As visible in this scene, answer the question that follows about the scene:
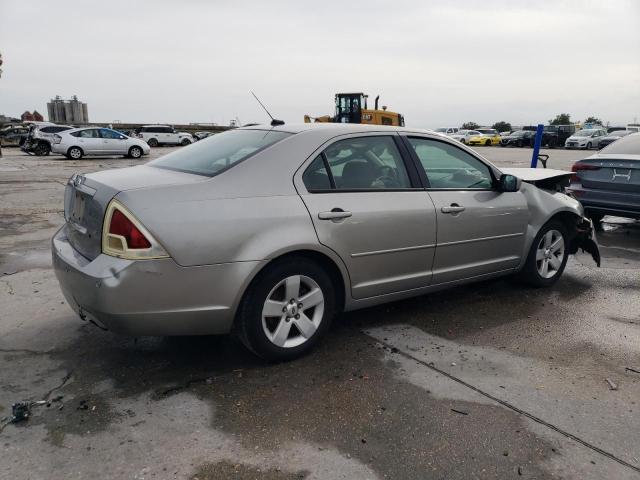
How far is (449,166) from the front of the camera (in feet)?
14.5

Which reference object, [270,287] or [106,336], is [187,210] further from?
[106,336]

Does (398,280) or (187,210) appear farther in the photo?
(398,280)

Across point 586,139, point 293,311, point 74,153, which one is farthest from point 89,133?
point 586,139

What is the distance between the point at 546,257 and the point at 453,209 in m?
1.54

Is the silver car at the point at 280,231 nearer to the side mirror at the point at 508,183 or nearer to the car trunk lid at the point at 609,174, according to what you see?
the side mirror at the point at 508,183

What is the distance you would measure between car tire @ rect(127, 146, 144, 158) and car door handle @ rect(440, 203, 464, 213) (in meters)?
23.1

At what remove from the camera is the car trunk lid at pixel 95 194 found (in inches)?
121

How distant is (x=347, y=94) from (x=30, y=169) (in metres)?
13.7

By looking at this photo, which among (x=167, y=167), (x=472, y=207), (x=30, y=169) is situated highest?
(x=167, y=167)

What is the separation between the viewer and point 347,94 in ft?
81.9

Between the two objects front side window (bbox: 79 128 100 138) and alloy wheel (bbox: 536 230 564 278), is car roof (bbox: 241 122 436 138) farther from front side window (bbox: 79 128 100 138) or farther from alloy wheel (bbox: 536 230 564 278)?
front side window (bbox: 79 128 100 138)

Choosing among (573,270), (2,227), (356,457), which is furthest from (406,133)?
(2,227)

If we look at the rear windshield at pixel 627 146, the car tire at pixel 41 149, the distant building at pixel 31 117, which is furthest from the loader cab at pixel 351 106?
the distant building at pixel 31 117

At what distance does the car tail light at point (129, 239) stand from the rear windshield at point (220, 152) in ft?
1.96
